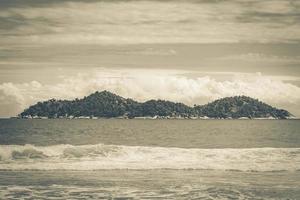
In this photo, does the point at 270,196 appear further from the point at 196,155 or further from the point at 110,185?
the point at 196,155

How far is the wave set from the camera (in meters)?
29.1

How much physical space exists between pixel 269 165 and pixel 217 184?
956 centimetres

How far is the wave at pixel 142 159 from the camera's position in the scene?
29094 mm

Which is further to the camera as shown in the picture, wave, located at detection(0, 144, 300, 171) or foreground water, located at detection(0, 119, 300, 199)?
wave, located at detection(0, 144, 300, 171)

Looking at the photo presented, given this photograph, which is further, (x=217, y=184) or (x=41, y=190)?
(x=217, y=184)

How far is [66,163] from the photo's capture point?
3078cm

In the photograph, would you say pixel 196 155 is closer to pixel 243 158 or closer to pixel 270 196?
pixel 243 158

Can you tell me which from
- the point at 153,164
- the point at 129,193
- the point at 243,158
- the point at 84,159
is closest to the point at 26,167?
the point at 84,159

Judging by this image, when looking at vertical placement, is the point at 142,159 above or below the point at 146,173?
above

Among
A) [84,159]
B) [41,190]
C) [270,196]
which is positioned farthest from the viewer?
[84,159]

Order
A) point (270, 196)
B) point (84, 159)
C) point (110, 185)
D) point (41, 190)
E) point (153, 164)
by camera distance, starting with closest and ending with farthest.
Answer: point (270, 196) < point (41, 190) < point (110, 185) < point (153, 164) < point (84, 159)

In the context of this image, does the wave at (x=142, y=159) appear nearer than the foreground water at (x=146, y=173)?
No

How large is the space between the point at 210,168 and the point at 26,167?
1261cm

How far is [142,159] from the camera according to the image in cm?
3278
